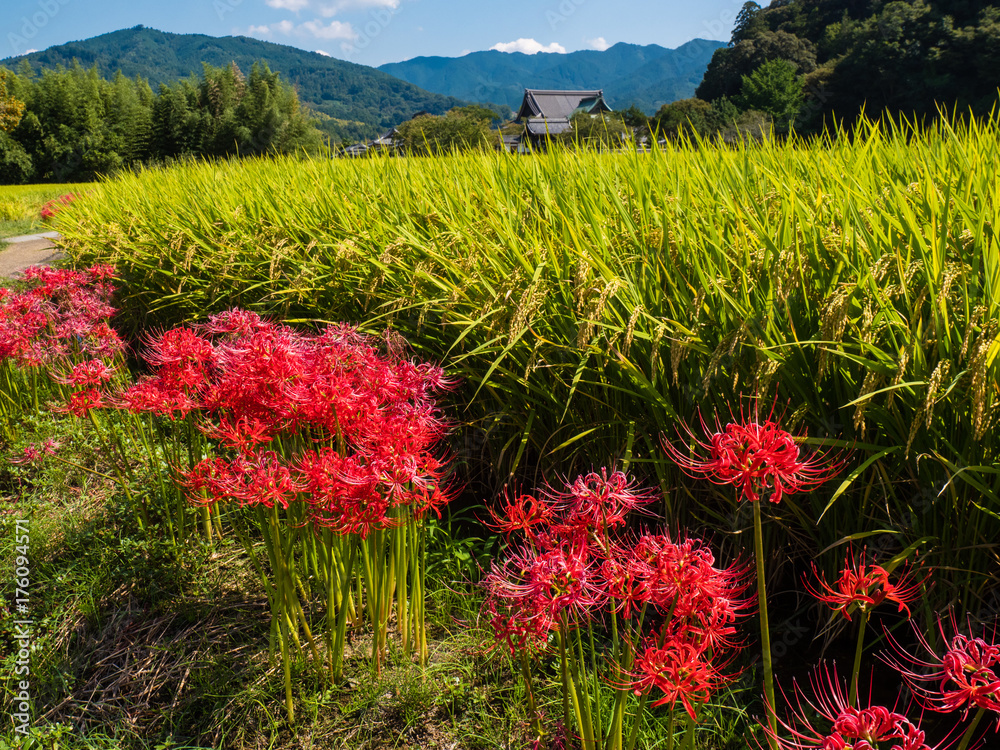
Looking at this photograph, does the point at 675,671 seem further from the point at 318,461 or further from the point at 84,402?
the point at 84,402

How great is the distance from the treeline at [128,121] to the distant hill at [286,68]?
90.0m

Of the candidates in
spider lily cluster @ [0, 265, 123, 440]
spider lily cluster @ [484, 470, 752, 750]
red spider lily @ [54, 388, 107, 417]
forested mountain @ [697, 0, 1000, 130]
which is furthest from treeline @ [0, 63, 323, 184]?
spider lily cluster @ [484, 470, 752, 750]

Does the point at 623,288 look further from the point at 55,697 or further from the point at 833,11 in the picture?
the point at 833,11

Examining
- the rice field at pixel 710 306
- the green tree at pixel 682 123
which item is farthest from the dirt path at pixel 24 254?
the green tree at pixel 682 123

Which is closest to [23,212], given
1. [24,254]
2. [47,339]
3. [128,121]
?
[24,254]

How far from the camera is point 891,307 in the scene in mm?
1604

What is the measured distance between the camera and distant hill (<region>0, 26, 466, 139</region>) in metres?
143

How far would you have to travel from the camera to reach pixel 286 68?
6698 inches

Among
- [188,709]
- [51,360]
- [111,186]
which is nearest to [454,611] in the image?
[188,709]

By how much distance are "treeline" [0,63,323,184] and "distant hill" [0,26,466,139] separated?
295ft

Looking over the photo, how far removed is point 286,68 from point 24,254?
184599 mm

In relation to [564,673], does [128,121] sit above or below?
above

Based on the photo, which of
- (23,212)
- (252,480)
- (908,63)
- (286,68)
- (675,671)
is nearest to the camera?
(675,671)

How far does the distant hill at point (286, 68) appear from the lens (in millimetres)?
142875
